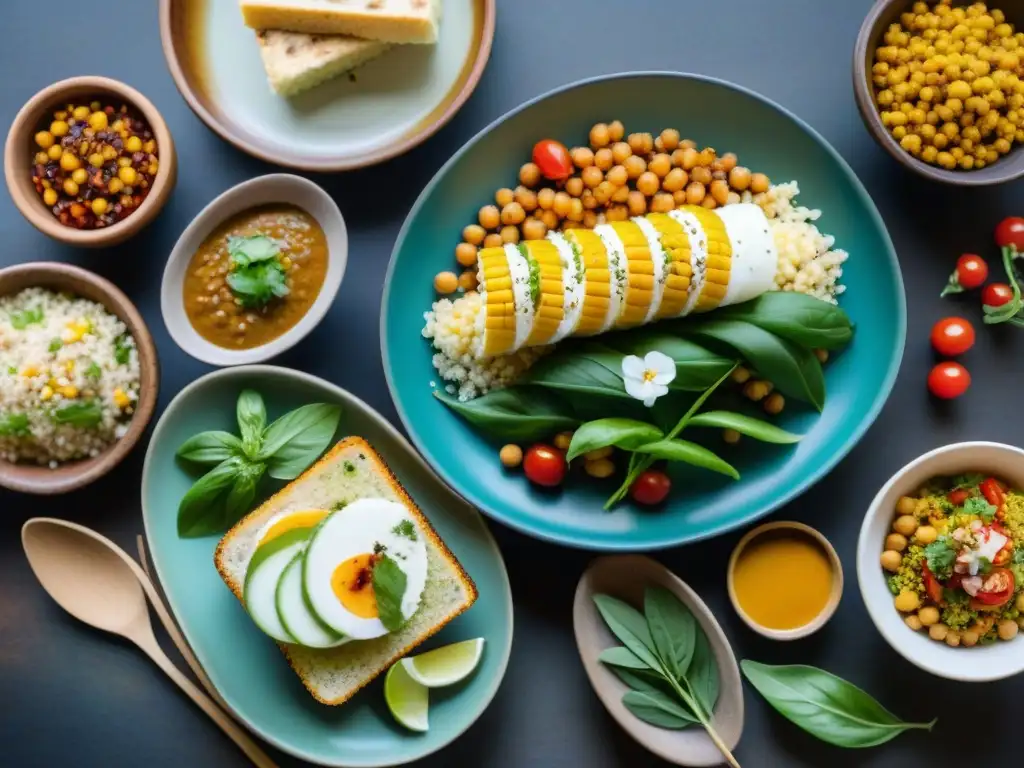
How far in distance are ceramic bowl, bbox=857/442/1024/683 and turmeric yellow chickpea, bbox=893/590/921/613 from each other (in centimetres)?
2

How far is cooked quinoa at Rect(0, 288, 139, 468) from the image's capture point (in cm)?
245

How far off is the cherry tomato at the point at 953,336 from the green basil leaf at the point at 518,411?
1.09m

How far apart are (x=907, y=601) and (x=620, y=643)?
786 mm

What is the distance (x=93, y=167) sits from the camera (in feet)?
8.42

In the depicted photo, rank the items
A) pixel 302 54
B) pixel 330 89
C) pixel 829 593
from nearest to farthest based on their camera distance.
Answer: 1. pixel 829 593
2. pixel 302 54
3. pixel 330 89

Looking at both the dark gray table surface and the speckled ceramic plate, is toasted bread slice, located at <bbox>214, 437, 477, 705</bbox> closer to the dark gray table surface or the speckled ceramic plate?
the dark gray table surface

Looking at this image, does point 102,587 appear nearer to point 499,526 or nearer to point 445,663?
point 445,663

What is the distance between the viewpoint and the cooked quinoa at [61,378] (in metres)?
2.45

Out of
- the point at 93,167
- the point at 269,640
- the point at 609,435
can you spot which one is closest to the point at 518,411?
the point at 609,435

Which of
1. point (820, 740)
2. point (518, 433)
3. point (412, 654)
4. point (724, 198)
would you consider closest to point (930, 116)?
point (724, 198)

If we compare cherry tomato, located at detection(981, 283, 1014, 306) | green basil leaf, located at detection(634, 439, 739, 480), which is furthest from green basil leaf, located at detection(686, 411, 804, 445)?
cherry tomato, located at detection(981, 283, 1014, 306)

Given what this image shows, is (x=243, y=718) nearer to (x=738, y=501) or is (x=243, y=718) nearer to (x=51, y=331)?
(x=51, y=331)

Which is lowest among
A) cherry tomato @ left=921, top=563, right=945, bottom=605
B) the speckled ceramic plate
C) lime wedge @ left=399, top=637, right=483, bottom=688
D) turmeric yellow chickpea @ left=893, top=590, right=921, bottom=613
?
turmeric yellow chickpea @ left=893, top=590, right=921, bottom=613

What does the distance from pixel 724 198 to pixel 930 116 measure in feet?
1.93
